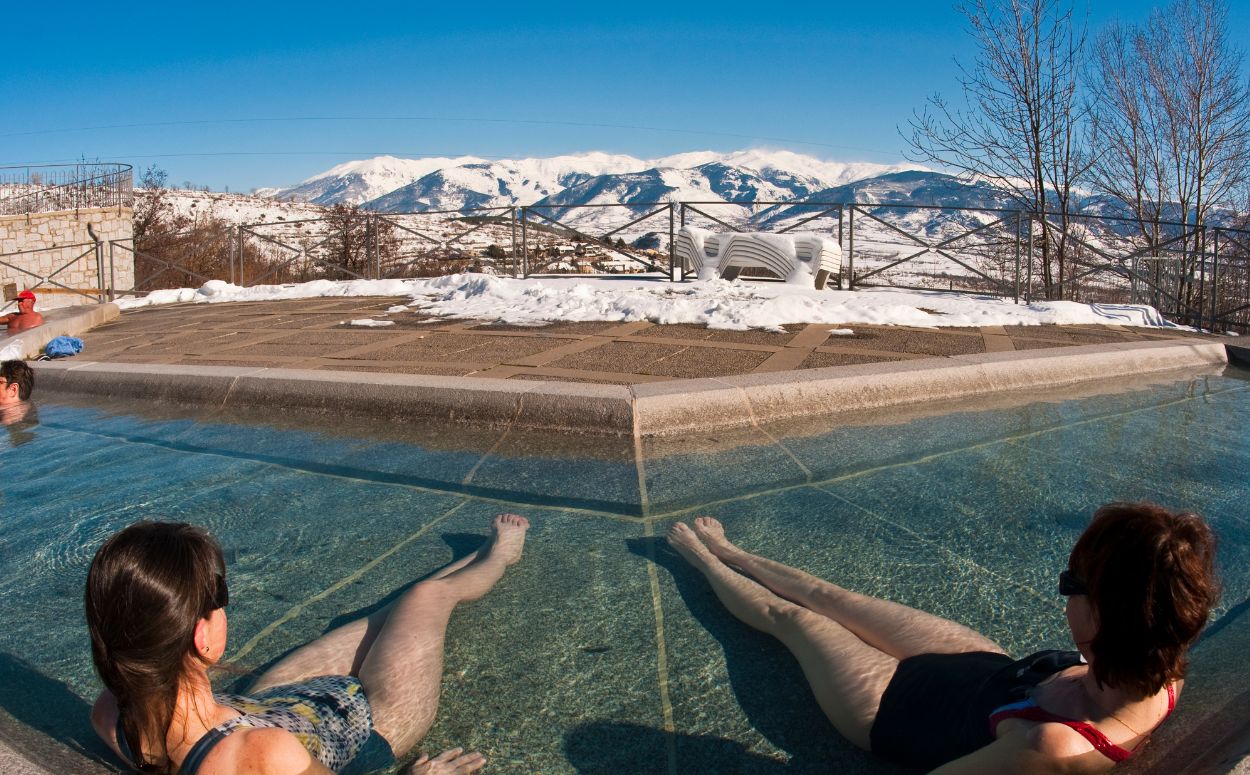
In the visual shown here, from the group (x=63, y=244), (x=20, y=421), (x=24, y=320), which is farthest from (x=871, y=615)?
(x=63, y=244)

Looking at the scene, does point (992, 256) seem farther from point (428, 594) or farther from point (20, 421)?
point (428, 594)

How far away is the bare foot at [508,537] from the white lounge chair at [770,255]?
30.4ft

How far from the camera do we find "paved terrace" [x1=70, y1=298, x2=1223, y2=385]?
5.82m

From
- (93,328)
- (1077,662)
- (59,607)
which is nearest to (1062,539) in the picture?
(1077,662)

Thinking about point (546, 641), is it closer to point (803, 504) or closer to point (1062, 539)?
point (803, 504)

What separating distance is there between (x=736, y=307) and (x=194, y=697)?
698cm

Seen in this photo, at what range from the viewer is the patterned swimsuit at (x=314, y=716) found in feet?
5.78

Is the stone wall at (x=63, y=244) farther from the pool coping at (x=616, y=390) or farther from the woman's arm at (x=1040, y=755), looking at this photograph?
the woman's arm at (x=1040, y=755)

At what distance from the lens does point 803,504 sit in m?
3.43

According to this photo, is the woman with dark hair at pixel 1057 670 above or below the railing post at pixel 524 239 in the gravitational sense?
below

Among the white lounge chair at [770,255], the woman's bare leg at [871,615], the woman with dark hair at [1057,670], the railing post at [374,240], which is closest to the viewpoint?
the woman with dark hair at [1057,670]

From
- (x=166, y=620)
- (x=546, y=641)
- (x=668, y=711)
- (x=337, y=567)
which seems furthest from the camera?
(x=337, y=567)

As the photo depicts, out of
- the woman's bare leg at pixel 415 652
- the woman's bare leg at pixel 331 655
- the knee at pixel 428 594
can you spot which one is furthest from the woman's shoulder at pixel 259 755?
the knee at pixel 428 594

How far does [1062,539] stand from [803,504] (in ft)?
3.02
